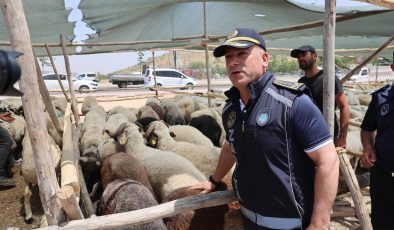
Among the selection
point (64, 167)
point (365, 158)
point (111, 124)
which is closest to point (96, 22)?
point (111, 124)

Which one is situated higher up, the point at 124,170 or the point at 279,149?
the point at 279,149

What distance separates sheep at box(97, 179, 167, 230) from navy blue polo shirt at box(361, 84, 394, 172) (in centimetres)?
216

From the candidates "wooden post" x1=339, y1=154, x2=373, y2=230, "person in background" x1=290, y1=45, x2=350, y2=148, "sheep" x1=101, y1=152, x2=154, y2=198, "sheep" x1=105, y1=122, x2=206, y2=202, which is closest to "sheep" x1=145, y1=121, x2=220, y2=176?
"sheep" x1=105, y1=122, x2=206, y2=202

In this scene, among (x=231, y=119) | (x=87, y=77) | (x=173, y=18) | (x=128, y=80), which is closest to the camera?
(x=231, y=119)

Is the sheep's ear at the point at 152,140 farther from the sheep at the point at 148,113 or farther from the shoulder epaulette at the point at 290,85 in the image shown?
the shoulder epaulette at the point at 290,85

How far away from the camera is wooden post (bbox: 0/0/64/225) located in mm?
2168

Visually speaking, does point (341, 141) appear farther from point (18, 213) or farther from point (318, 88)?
point (18, 213)

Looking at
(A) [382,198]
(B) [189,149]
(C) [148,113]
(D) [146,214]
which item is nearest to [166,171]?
(B) [189,149]

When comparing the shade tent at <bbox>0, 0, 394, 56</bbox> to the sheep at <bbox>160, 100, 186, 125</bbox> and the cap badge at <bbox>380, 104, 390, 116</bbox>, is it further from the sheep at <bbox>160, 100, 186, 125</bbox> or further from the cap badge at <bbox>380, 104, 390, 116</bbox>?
the cap badge at <bbox>380, 104, 390, 116</bbox>

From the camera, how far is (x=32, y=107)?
225cm

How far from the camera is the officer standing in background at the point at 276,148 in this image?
1.98 meters

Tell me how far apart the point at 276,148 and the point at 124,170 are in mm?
2888

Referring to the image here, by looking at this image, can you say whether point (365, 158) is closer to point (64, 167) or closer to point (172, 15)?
point (64, 167)

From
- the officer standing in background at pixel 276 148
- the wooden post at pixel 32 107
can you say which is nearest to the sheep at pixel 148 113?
the wooden post at pixel 32 107
